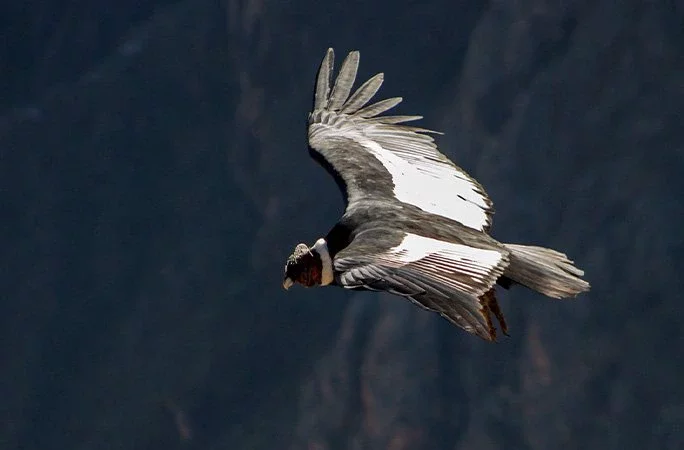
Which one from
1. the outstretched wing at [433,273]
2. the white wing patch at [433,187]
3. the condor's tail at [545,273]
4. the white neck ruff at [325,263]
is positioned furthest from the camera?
the white wing patch at [433,187]

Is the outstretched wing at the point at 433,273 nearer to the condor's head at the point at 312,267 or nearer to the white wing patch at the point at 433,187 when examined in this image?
the condor's head at the point at 312,267

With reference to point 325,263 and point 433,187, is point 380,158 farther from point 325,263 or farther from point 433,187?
point 325,263

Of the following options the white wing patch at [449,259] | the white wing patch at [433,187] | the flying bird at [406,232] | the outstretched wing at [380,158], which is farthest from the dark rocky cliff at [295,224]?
the white wing patch at [449,259]

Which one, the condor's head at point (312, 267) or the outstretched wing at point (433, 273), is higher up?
the outstretched wing at point (433, 273)

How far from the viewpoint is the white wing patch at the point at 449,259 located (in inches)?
578

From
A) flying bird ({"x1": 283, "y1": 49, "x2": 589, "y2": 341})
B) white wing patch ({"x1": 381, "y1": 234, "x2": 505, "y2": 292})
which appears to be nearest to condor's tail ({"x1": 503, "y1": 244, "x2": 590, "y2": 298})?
flying bird ({"x1": 283, "y1": 49, "x2": 589, "y2": 341})

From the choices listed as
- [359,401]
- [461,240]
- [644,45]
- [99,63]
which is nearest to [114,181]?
[99,63]

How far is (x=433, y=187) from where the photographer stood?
61.7ft

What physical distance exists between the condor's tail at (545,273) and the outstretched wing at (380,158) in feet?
2.58

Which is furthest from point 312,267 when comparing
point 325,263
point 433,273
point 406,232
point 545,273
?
point 433,273

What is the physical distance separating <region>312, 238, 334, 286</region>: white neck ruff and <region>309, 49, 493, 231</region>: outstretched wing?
1214 millimetres

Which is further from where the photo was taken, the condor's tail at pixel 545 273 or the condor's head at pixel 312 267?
the condor's head at pixel 312 267

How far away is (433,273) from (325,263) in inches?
106

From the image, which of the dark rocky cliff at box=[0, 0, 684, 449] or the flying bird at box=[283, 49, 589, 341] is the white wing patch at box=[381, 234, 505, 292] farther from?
the dark rocky cliff at box=[0, 0, 684, 449]
